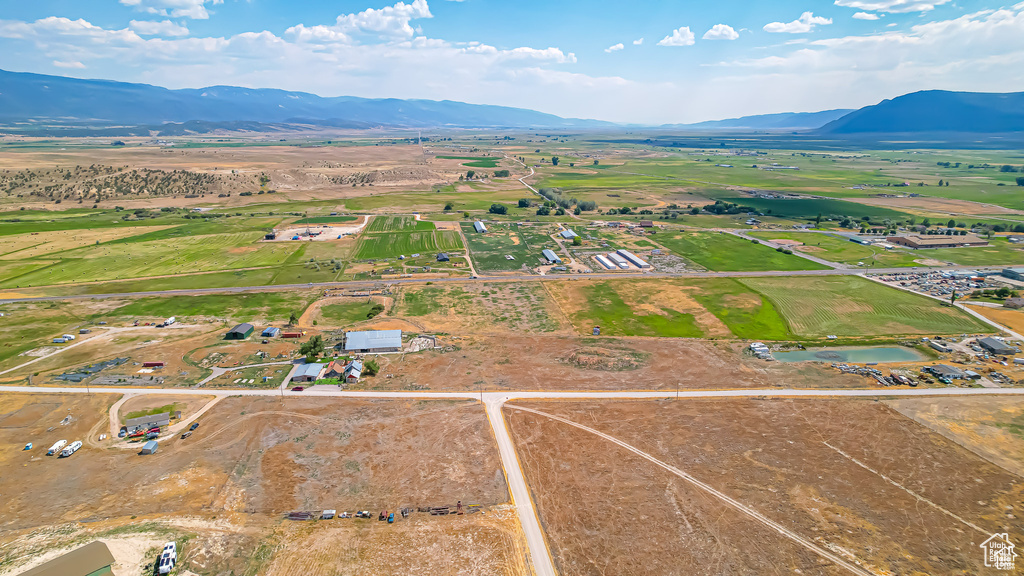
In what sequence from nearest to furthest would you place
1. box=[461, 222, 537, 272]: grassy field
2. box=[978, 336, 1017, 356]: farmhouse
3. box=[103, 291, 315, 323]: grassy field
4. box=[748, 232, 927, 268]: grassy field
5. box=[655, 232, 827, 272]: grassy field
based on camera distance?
box=[978, 336, 1017, 356]: farmhouse → box=[103, 291, 315, 323]: grassy field → box=[655, 232, 827, 272]: grassy field → box=[461, 222, 537, 272]: grassy field → box=[748, 232, 927, 268]: grassy field

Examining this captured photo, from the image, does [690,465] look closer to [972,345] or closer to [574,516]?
[574,516]

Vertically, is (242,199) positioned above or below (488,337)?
above

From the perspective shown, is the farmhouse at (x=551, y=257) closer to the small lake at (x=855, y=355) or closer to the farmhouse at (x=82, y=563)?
the small lake at (x=855, y=355)

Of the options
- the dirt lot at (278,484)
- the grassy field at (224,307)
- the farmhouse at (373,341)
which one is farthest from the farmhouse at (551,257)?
the dirt lot at (278,484)

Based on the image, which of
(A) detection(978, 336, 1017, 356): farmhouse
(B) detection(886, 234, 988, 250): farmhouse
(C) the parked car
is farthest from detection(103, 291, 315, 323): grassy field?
(B) detection(886, 234, 988, 250): farmhouse

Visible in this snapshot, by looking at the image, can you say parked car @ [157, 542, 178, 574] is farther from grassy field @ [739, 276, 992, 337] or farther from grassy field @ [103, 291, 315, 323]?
grassy field @ [739, 276, 992, 337]

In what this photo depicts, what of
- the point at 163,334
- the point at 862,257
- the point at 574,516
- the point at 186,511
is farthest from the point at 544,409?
the point at 862,257
